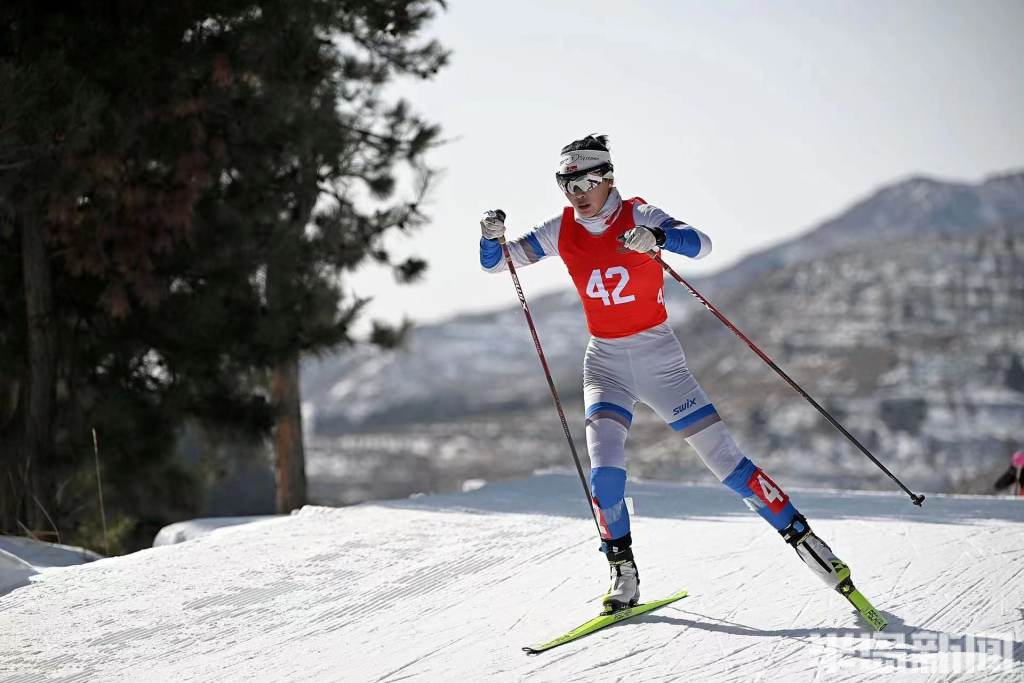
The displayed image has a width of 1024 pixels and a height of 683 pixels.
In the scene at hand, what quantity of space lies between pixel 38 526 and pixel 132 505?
176 inches

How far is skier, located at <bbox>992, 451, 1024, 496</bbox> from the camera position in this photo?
916 cm

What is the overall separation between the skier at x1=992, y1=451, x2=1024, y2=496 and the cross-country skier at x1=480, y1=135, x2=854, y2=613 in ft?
17.5

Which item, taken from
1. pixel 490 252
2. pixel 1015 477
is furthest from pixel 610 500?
pixel 1015 477

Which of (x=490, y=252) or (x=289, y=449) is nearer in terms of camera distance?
(x=490, y=252)

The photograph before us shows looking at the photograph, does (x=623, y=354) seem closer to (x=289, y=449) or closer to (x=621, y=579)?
(x=621, y=579)

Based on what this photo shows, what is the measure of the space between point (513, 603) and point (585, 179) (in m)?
1.88

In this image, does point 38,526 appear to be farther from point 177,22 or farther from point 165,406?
point 177,22

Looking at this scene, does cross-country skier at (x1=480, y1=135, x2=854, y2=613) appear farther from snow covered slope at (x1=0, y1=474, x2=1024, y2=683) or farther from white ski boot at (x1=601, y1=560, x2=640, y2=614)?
snow covered slope at (x1=0, y1=474, x2=1024, y2=683)

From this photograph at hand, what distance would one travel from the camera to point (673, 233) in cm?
479

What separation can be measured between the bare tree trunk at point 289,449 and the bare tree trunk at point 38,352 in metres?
3.24

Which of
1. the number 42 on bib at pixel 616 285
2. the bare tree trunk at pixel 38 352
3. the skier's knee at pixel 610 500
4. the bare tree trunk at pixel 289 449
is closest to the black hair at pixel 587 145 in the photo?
the number 42 on bib at pixel 616 285

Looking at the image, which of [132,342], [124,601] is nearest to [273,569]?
[124,601]

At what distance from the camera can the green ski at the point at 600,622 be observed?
4430mm

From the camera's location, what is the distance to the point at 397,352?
14.3 m
